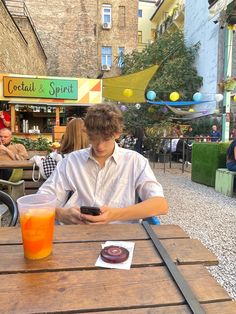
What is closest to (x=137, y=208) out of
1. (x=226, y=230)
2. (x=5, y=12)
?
(x=226, y=230)

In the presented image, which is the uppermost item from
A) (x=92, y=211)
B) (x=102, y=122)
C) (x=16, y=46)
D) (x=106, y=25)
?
(x=106, y=25)

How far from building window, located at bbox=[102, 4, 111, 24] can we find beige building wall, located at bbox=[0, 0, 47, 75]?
9785mm

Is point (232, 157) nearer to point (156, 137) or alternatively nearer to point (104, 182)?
point (104, 182)

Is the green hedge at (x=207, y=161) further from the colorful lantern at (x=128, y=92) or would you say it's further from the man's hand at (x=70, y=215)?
the man's hand at (x=70, y=215)

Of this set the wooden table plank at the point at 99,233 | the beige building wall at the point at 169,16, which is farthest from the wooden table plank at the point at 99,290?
the beige building wall at the point at 169,16

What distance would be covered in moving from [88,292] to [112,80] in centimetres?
1014

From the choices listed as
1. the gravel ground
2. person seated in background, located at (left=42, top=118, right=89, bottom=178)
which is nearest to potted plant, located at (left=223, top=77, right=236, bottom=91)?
the gravel ground

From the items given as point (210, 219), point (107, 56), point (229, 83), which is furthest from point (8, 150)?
point (107, 56)

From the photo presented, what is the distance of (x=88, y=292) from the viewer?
777mm

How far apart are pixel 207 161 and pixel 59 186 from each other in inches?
202

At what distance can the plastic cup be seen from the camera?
94 centimetres

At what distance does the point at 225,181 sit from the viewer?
17.8ft

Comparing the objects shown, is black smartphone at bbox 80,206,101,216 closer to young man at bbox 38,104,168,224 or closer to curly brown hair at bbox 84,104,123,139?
young man at bbox 38,104,168,224

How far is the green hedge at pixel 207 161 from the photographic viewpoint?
588 centimetres
